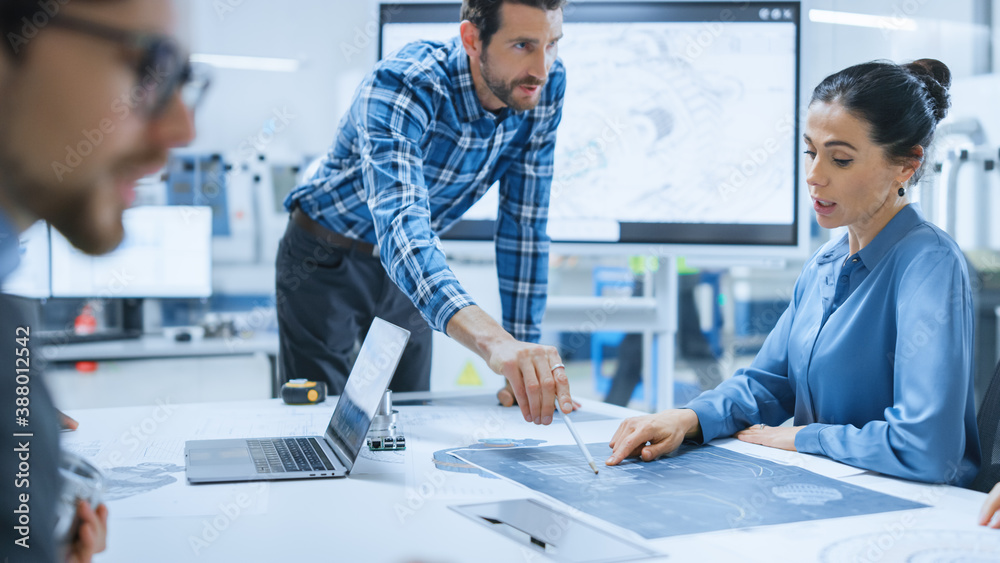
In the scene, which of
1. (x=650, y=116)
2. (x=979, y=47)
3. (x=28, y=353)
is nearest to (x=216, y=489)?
(x=28, y=353)

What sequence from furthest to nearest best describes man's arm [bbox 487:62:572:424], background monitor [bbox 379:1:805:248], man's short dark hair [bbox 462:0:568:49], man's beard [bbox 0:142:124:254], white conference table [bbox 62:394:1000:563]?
background monitor [bbox 379:1:805:248]
man's arm [bbox 487:62:572:424]
man's short dark hair [bbox 462:0:568:49]
white conference table [bbox 62:394:1000:563]
man's beard [bbox 0:142:124:254]

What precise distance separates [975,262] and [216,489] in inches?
145

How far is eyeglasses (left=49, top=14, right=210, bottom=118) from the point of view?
390mm

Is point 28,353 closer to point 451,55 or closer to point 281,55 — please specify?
point 451,55

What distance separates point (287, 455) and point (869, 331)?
882 mm

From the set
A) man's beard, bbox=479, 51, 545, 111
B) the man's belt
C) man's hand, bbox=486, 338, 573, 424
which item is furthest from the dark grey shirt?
the man's belt

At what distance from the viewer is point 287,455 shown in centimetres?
110

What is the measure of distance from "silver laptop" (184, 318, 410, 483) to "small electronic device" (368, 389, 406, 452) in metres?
0.05

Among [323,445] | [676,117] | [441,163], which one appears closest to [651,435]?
[323,445]

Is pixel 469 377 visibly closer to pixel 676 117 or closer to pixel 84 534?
pixel 676 117

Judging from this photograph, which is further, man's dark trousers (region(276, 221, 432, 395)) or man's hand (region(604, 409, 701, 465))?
man's dark trousers (region(276, 221, 432, 395))

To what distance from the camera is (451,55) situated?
1.69 m

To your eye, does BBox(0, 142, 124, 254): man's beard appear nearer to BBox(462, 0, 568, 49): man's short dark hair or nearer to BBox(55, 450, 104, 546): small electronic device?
BBox(55, 450, 104, 546): small electronic device

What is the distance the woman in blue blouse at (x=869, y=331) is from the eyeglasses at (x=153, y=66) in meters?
0.78
